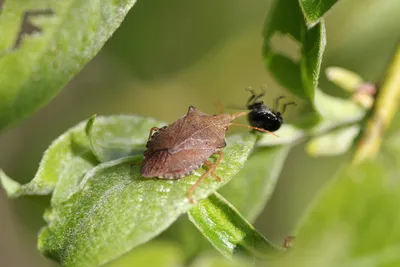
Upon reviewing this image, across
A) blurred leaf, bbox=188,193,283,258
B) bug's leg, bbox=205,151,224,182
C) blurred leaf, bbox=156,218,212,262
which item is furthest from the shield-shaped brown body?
blurred leaf, bbox=156,218,212,262

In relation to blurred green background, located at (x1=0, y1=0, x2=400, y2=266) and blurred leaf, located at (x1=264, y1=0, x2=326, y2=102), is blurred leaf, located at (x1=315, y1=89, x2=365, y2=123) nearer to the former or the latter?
blurred leaf, located at (x1=264, y1=0, x2=326, y2=102)

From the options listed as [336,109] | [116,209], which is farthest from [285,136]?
[116,209]

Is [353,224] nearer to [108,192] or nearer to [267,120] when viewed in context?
[108,192]

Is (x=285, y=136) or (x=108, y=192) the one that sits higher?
(x=108, y=192)

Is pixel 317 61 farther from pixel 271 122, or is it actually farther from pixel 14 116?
pixel 14 116

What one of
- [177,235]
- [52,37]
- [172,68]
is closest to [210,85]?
[172,68]

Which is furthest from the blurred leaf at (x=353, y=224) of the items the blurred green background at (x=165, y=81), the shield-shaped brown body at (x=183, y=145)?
the blurred green background at (x=165, y=81)
